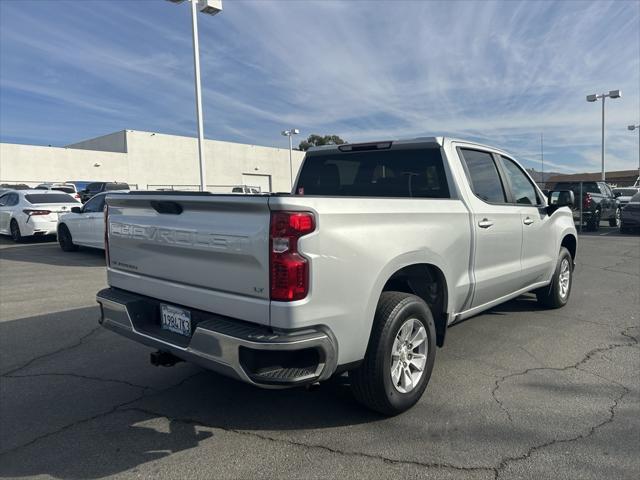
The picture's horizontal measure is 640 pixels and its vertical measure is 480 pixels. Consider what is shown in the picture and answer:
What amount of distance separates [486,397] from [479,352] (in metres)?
1.05

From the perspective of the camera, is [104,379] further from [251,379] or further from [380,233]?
[380,233]

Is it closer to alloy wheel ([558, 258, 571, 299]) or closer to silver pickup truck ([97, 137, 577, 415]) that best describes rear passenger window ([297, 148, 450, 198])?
silver pickup truck ([97, 137, 577, 415])

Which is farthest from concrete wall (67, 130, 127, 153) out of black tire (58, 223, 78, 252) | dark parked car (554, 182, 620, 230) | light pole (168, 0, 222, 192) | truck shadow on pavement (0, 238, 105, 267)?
dark parked car (554, 182, 620, 230)

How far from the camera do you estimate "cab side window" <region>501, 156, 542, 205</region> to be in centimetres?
514

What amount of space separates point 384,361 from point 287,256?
102 cm

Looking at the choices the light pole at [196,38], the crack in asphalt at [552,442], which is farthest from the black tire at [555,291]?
the light pole at [196,38]

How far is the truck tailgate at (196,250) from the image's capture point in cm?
270

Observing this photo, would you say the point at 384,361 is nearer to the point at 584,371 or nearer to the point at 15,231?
the point at 584,371

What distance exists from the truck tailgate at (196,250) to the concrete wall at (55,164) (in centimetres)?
3657

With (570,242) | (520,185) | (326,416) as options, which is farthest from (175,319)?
(570,242)

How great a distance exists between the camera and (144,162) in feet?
134

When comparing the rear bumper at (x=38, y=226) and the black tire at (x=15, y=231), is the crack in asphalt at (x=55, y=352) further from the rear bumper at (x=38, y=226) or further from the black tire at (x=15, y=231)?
the black tire at (x=15, y=231)

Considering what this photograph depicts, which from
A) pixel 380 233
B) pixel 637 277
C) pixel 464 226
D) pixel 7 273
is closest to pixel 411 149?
pixel 464 226

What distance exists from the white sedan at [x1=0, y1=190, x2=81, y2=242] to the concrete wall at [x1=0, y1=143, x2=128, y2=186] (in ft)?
76.0
